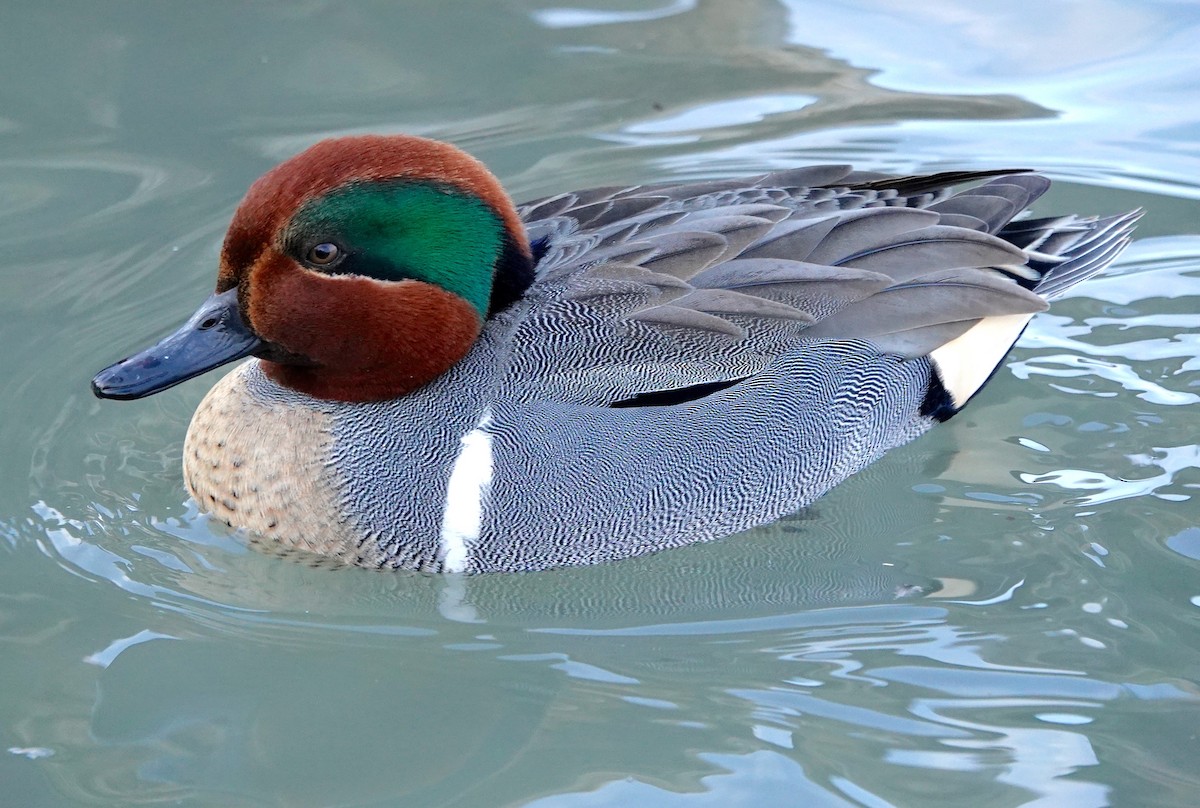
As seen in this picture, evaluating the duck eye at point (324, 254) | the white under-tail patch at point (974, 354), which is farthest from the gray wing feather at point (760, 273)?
the duck eye at point (324, 254)

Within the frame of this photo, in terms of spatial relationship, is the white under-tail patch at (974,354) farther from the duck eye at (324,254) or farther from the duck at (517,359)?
the duck eye at (324,254)

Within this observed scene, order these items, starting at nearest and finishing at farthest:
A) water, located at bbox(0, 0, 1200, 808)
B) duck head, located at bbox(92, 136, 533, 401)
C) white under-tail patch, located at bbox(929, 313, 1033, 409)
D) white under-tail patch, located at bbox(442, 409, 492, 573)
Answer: water, located at bbox(0, 0, 1200, 808), duck head, located at bbox(92, 136, 533, 401), white under-tail patch, located at bbox(442, 409, 492, 573), white under-tail patch, located at bbox(929, 313, 1033, 409)

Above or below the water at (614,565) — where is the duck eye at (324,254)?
above

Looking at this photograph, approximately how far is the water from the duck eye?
37.5 inches

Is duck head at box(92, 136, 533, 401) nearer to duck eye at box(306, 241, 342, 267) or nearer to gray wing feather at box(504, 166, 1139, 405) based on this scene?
duck eye at box(306, 241, 342, 267)

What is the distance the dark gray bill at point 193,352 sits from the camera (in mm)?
3963

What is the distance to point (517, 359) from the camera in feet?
13.6

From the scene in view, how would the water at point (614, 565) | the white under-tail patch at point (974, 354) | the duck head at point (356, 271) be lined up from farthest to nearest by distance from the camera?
the white under-tail patch at point (974, 354) < the duck head at point (356, 271) < the water at point (614, 565)

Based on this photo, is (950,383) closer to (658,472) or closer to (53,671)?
(658,472)

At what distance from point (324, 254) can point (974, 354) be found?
2210 millimetres

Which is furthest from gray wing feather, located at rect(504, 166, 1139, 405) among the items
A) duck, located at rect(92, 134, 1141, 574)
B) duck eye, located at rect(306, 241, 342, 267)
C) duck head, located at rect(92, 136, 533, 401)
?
duck eye, located at rect(306, 241, 342, 267)

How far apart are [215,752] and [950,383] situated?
2619 millimetres

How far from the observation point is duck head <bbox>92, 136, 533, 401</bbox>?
387 cm

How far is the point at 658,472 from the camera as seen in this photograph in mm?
4184
